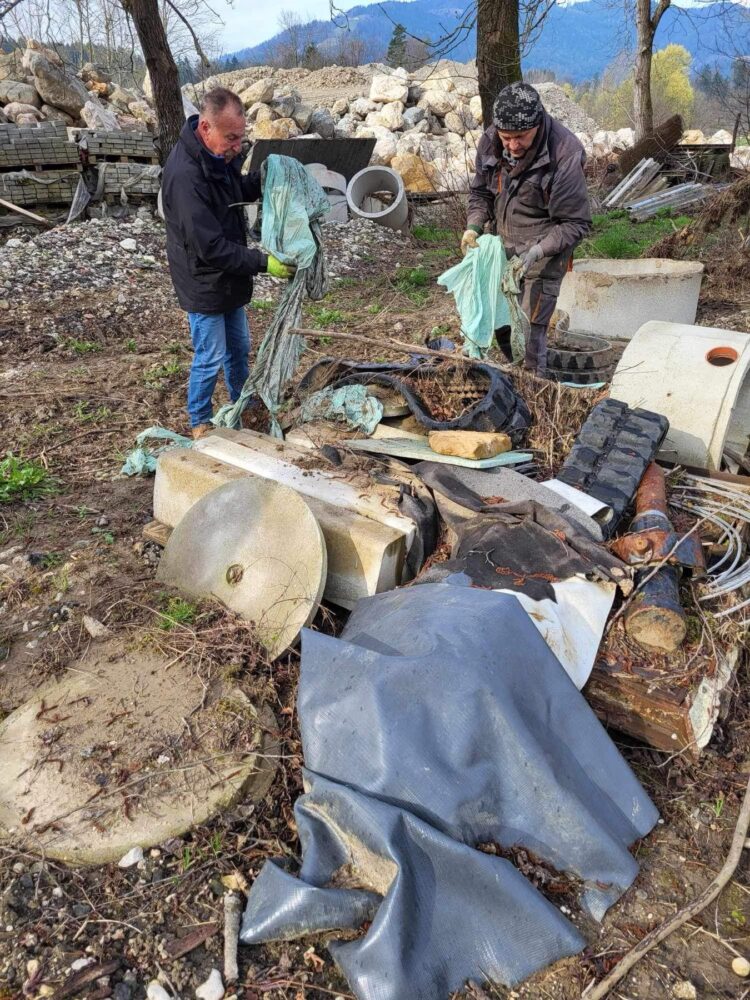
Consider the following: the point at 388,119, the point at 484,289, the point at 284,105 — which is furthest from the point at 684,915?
the point at 388,119

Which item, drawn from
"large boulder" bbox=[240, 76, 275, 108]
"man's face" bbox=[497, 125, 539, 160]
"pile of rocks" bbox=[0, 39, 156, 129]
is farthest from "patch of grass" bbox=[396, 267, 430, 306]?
"large boulder" bbox=[240, 76, 275, 108]

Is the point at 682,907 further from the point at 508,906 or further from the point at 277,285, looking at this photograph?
the point at 277,285

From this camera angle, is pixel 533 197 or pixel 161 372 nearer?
pixel 533 197

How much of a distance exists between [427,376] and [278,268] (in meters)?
1.01

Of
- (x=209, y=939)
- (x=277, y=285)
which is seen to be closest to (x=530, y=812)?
(x=209, y=939)

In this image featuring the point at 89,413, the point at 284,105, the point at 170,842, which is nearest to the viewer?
the point at 170,842

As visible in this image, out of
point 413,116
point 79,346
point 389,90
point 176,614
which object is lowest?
point 176,614

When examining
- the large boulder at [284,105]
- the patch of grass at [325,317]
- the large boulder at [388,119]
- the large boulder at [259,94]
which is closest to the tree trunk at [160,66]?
the patch of grass at [325,317]

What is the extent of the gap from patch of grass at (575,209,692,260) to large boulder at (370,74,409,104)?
1098 cm

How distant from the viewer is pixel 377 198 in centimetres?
1154

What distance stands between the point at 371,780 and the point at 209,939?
1.95 feet

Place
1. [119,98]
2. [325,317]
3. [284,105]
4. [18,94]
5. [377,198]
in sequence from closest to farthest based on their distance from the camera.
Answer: [325,317]
[377,198]
[18,94]
[119,98]
[284,105]

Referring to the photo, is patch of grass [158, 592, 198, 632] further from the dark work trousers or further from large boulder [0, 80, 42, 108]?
large boulder [0, 80, 42, 108]

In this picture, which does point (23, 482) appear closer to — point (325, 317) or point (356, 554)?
point (356, 554)
